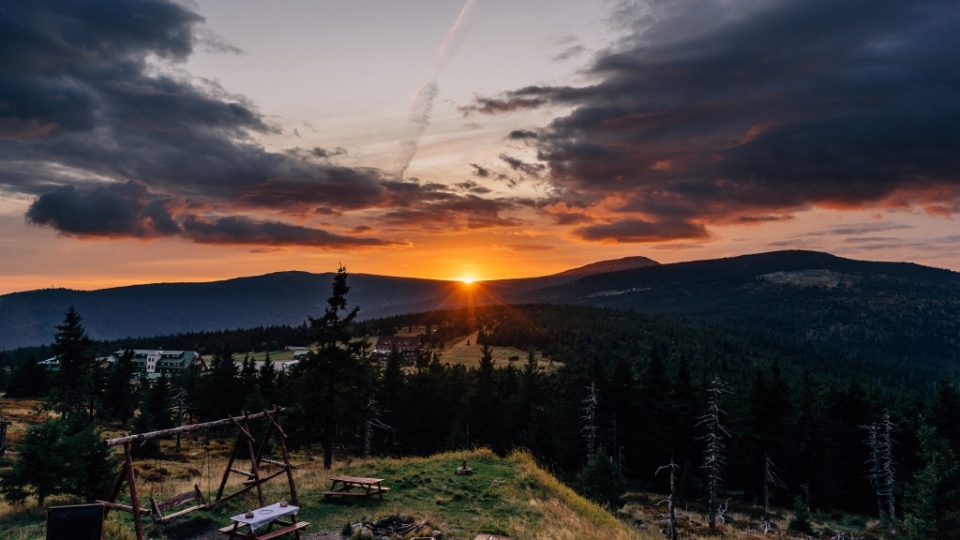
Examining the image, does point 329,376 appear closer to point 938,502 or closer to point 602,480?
point 602,480

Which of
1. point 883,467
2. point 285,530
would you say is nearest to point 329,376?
point 285,530

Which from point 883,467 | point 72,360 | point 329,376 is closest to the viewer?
point 329,376

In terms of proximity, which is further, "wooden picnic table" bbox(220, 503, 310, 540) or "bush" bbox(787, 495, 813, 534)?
"bush" bbox(787, 495, 813, 534)

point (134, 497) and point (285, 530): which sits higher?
point (134, 497)

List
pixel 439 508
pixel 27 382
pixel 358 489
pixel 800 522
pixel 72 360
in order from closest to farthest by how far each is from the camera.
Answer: pixel 439 508 < pixel 358 489 < pixel 800 522 < pixel 72 360 < pixel 27 382

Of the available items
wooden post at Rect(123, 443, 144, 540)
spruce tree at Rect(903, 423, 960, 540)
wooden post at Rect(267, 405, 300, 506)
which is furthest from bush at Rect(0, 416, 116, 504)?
spruce tree at Rect(903, 423, 960, 540)

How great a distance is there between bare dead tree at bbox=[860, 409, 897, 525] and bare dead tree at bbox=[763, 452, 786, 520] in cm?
882

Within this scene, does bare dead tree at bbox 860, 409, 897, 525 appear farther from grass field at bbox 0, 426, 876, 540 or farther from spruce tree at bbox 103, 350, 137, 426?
spruce tree at bbox 103, 350, 137, 426

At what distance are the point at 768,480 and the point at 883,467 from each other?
11965 mm

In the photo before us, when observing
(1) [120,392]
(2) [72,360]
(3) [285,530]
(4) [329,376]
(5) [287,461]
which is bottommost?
(1) [120,392]

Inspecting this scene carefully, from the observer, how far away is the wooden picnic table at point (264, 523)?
14047 mm

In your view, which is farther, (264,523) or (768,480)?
(768,480)

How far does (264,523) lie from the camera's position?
45.8ft

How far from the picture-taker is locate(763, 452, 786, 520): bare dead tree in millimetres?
53625
